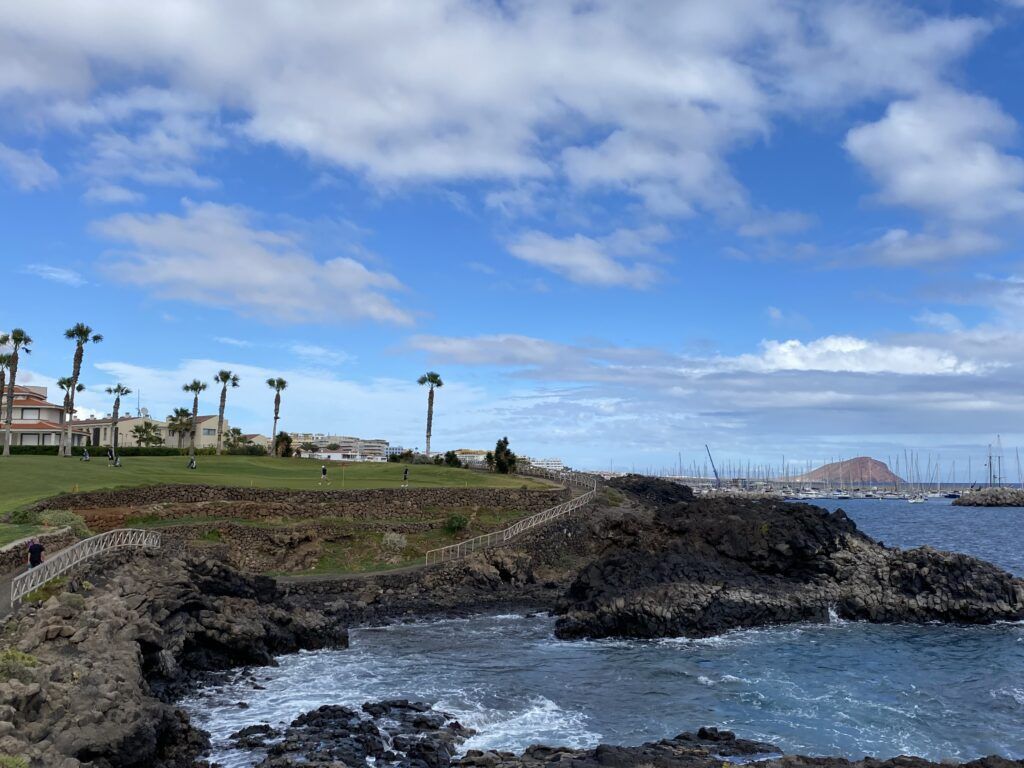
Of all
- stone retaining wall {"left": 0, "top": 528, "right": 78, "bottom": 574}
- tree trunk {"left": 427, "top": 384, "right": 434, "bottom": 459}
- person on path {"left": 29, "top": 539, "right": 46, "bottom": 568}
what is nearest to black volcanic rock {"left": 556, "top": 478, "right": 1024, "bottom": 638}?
person on path {"left": 29, "top": 539, "right": 46, "bottom": 568}

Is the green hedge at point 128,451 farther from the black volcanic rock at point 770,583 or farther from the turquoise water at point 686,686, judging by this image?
the black volcanic rock at point 770,583

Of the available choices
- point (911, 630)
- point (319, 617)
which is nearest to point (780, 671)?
point (911, 630)

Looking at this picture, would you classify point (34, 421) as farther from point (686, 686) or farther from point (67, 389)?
point (686, 686)

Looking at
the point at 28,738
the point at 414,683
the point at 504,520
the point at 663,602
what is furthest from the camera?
the point at 504,520

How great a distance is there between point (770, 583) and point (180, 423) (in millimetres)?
83516

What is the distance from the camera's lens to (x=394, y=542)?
48.7 m

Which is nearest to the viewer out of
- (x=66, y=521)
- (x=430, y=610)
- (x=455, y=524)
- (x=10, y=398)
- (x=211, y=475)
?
(x=66, y=521)

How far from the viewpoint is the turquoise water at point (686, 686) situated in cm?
2288

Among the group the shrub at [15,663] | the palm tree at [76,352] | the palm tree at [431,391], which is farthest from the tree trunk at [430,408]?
the shrub at [15,663]

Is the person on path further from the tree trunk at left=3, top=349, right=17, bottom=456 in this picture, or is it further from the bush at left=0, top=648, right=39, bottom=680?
the tree trunk at left=3, top=349, right=17, bottom=456

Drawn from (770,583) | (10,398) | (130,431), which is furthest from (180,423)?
(770,583)

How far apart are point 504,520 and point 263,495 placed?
16634mm

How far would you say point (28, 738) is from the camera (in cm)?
1540

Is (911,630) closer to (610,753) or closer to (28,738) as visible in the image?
(610,753)
